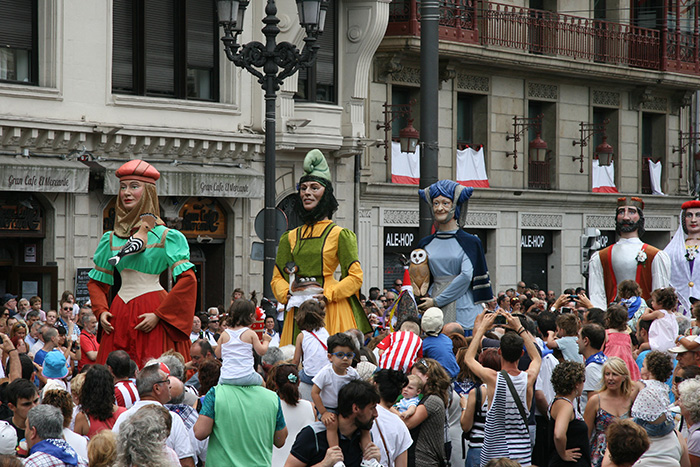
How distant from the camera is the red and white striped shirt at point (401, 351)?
795cm

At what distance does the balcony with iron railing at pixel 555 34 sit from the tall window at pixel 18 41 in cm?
839

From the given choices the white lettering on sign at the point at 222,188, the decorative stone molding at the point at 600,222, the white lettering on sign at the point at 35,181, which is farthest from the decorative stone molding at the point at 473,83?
the white lettering on sign at the point at 35,181

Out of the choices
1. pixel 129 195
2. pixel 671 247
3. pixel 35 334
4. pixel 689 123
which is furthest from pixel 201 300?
pixel 689 123

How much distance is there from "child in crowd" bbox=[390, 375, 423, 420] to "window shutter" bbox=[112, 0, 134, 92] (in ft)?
45.7

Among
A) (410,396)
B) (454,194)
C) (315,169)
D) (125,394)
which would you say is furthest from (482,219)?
(125,394)

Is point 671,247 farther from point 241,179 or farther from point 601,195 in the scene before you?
point 601,195

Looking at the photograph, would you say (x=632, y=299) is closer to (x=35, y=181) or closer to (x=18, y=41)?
(x=35, y=181)

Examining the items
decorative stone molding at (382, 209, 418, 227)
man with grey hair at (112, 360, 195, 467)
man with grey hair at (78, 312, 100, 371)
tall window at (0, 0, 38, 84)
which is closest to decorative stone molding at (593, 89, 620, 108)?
decorative stone molding at (382, 209, 418, 227)

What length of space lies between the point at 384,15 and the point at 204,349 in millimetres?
15332

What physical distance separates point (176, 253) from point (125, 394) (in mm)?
2337

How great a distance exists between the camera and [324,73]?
2327cm

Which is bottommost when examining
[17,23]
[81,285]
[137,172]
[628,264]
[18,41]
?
[81,285]

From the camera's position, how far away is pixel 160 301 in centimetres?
923

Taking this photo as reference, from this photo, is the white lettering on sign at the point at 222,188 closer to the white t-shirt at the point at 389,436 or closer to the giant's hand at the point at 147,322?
the giant's hand at the point at 147,322
